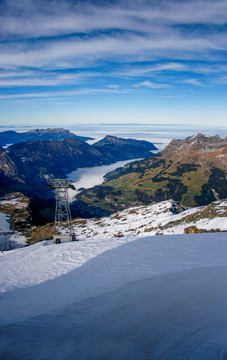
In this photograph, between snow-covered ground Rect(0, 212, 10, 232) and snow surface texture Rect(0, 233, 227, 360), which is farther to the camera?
snow-covered ground Rect(0, 212, 10, 232)

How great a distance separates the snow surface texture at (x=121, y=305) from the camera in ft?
23.4

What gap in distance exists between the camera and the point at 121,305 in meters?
10.7

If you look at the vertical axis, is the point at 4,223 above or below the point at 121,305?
below

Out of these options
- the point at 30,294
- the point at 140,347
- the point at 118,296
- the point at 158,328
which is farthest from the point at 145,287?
the point at 30,294

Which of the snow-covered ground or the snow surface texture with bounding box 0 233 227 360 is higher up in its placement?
the snow surface texture with bounding box 0 233 227 360

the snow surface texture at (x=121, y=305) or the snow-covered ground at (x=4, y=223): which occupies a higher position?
the snow surface texture at (x=121, y=305)

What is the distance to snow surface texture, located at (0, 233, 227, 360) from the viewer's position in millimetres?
7121

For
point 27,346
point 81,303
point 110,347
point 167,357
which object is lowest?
point 81,303

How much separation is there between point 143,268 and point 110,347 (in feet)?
29.8

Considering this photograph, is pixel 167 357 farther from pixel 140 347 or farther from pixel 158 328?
pixel 158 328

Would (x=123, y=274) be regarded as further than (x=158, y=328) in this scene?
Yes

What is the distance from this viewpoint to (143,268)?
1589cm

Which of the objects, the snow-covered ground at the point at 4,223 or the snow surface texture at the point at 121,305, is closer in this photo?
the snow surface texture at the point at 121,305

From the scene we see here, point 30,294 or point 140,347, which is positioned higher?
point 140,347
